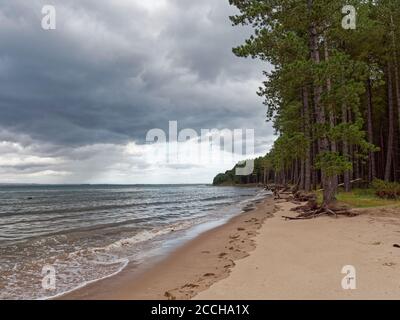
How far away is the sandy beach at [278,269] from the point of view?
6285 mm

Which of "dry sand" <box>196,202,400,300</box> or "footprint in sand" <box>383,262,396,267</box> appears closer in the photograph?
"dry sand" <box>196,202,400,300</box>

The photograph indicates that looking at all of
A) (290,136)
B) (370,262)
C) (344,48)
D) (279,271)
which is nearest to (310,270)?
(279,271)

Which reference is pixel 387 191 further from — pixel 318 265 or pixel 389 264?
pixel 318 265

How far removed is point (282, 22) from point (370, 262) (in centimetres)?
1282

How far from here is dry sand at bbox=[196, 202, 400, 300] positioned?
6113mm

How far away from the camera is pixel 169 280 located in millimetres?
8594

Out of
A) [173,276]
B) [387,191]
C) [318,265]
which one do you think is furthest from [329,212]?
[173,276]

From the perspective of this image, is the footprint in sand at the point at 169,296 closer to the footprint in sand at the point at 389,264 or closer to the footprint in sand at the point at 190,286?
the footprint in sand at the point at 190,286

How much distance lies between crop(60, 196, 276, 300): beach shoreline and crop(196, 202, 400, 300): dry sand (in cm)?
50

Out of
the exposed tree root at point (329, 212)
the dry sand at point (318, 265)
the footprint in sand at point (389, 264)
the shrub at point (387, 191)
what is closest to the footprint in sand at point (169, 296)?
the dry sand at point (318, 265)

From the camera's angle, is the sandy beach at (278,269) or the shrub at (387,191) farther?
the shrub at (387,191)

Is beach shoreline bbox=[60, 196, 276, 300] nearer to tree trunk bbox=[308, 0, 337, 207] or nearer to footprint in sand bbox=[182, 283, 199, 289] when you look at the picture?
footprint in sand bbox=[182, 283, 199, 289]

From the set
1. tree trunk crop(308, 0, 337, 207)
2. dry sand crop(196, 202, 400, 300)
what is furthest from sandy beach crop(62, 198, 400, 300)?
tree trunk crop(308, 0, 337, 207)
